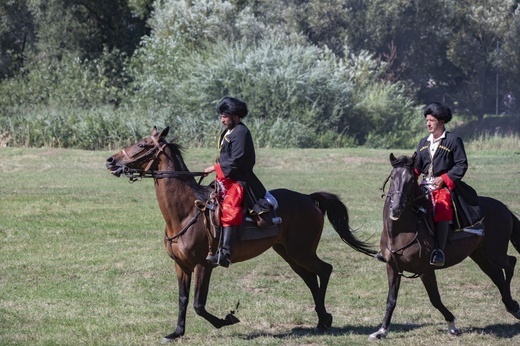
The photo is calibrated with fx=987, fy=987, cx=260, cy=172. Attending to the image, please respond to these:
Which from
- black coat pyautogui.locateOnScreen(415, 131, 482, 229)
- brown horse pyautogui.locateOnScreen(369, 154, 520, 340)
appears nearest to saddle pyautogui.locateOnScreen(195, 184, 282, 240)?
brown horse pyautogui.locateOnScreen(369, 154, 520, 340)

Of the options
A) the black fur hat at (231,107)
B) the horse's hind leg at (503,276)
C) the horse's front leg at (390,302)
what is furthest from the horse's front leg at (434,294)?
the black fur hat at (231,107)

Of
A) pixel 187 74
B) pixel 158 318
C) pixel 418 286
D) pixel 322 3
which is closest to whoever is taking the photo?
pixel 158 318

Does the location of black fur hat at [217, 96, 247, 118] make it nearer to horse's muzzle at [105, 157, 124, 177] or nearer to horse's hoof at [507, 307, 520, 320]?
horse's muzzle at [105, 157, 124, 177]

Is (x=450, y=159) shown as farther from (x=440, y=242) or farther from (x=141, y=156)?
(x=141, y=156)

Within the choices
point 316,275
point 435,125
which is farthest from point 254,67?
point 435,125

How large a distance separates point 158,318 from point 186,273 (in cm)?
123

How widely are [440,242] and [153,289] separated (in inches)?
183

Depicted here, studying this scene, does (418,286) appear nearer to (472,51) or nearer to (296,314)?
(296,314)

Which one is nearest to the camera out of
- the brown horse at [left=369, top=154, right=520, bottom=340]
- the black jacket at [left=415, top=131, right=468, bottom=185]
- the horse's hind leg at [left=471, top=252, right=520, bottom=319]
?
the brown horse at [left=369, top=154, right=520, bottom=340]

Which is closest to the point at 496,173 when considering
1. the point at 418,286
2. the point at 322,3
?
the point at 418,286

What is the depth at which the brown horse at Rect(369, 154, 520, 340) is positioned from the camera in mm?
10117

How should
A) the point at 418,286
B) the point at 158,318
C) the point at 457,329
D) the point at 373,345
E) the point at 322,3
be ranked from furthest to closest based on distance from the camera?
1. the point at 322,3
2. the point at 418,286
3. the point at 158,318
4. the point at 457,329
5. the point at 373,345

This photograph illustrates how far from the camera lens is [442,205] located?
10594 millimetres

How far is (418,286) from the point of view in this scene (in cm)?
1390
